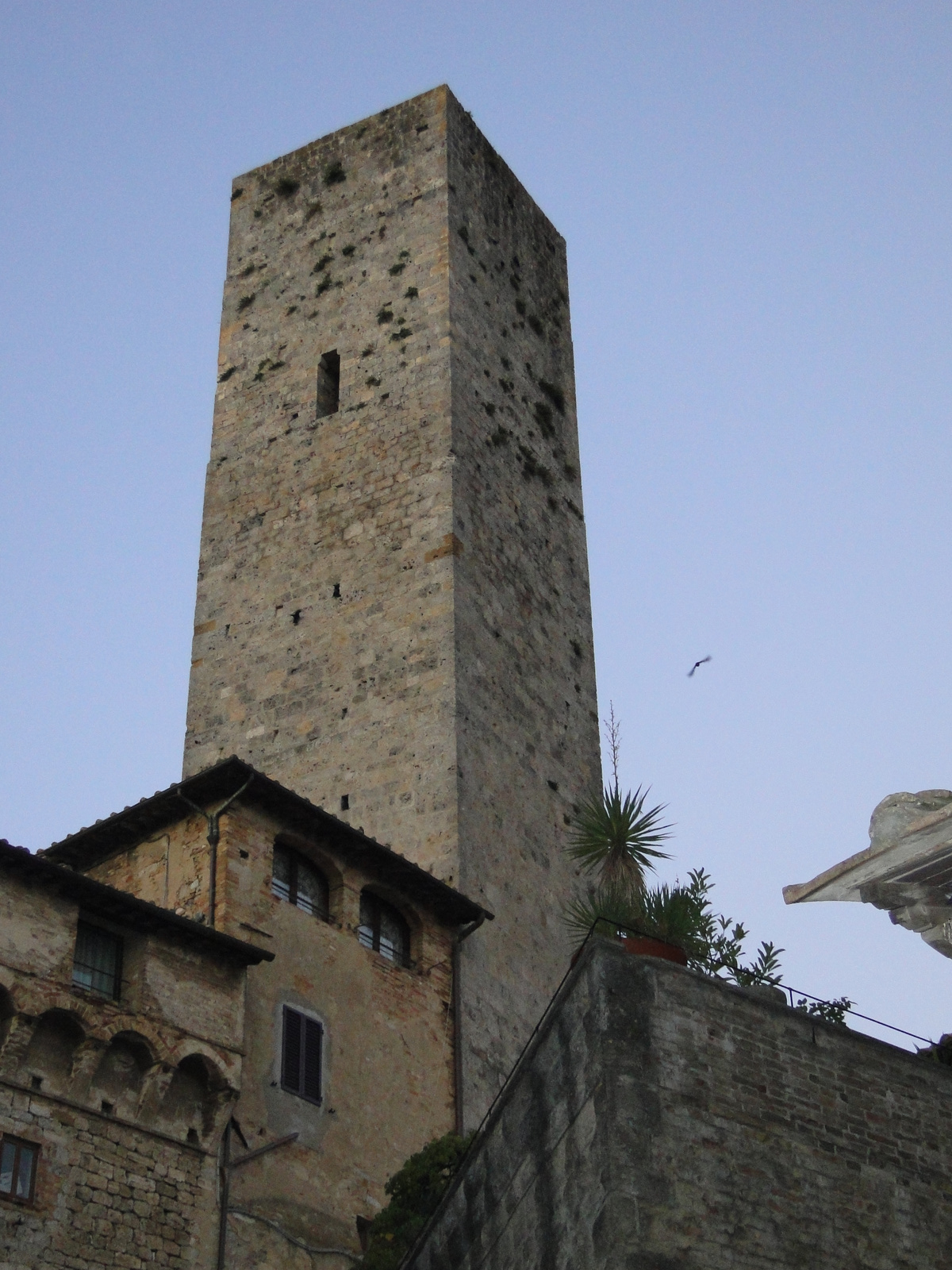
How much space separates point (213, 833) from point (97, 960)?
2.94 m

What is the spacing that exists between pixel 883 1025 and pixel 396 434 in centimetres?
1537

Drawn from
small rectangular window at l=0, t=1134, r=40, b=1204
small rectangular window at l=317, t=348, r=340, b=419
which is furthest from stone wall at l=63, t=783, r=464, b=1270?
small rectangular window at l=317, t=348, r=340, b=419

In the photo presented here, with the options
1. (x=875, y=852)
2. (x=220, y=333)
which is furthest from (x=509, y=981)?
(x=220, y=333)

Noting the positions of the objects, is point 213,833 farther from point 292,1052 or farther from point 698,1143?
point 698,1143

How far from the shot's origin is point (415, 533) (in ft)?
94.9

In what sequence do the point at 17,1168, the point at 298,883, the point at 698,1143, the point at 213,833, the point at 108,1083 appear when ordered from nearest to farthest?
the point at 698,1143, the point at 17,1168, the point at 108,1083, the point at 213,833, the point at 298,883

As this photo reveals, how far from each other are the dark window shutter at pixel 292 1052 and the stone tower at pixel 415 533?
3023 mm

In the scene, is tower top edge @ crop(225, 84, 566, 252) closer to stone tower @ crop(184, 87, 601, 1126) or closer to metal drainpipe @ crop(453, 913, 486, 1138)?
stone tower @ crop(184, 87, 601, 1126)

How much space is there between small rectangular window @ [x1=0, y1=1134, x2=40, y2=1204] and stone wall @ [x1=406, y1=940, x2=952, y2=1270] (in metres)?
3.89

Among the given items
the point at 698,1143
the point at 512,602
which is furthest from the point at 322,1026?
the point at 512,602

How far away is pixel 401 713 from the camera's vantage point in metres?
26.9

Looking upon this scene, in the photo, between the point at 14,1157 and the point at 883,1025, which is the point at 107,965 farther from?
the point at 883,1025

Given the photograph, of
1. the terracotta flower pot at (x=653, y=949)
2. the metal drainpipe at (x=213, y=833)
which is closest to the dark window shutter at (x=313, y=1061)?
the metal drainpipe at (x=213, y=833)

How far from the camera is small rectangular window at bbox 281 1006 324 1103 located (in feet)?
Result: 66.3
